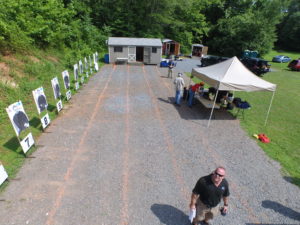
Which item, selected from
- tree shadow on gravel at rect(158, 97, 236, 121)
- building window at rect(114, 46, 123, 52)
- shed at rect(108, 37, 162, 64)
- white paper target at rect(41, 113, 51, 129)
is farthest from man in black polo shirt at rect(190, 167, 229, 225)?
building window at rect(114, 46, 123, 52)

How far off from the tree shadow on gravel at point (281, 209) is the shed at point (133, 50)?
21.1m

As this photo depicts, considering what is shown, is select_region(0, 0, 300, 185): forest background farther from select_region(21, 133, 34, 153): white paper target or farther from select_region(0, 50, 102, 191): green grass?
select_region(21, 133, 34, 153): white paper target

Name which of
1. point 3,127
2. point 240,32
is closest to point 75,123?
point 3,127

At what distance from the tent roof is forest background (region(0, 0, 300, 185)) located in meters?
7.94

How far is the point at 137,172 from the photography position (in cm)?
570

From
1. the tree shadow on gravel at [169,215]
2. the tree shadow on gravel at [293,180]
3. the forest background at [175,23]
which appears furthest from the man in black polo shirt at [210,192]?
the forest background at [175,23]

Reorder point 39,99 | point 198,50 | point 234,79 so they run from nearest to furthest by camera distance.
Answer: point 39,99, point 234,79, point 198,50

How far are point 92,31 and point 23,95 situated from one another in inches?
861

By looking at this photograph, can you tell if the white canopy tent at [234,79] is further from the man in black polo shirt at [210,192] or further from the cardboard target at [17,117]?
the cardboard target at [17,117]

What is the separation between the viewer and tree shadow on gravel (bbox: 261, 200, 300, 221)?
4.59m

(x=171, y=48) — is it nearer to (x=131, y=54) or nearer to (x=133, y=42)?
(x=133, y=42)

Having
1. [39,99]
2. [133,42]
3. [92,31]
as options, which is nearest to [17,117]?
[39,99]

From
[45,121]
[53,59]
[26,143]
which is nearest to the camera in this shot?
[26,143]

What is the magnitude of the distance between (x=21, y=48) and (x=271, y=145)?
15.6 meters
